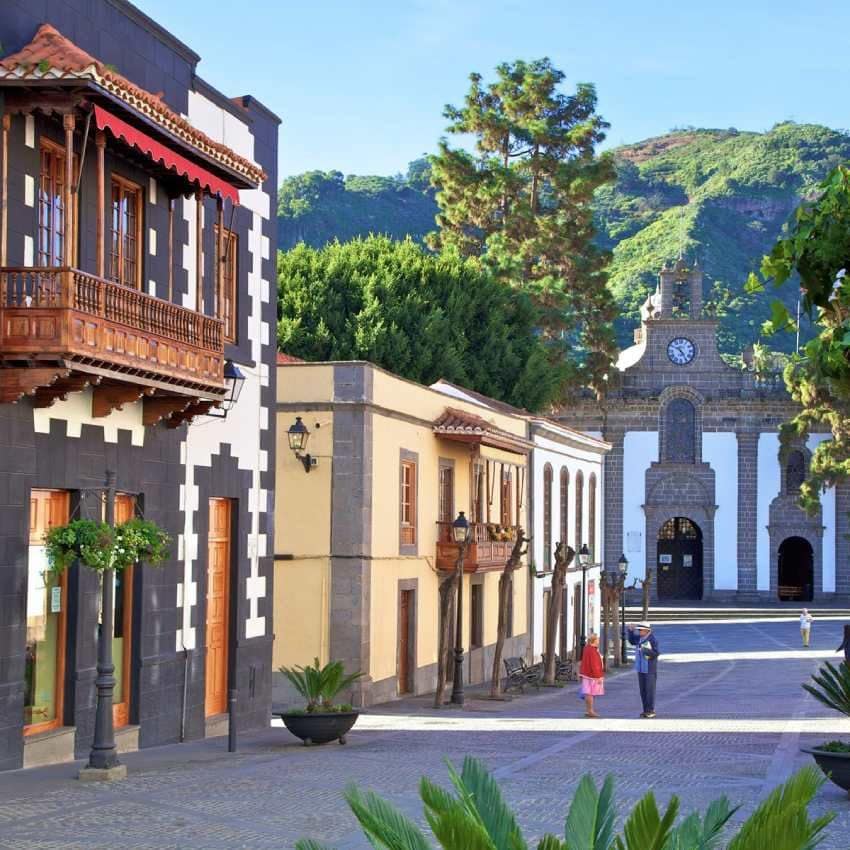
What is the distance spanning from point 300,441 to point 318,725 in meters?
8.95

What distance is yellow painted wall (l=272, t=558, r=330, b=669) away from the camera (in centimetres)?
2755

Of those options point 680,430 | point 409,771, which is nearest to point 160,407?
point 409,771

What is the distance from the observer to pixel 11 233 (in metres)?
14.6

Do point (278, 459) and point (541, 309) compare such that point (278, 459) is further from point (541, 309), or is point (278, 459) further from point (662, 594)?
point (662, 594)

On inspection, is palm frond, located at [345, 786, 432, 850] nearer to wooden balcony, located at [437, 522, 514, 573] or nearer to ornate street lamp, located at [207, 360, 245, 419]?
ornate street lamp, located at [207, 360, 245, 419]

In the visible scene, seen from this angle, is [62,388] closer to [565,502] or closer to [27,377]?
[27,377]

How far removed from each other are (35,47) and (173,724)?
806 centimetres

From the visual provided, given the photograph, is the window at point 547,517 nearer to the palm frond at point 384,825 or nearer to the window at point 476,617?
the window at point 476,617

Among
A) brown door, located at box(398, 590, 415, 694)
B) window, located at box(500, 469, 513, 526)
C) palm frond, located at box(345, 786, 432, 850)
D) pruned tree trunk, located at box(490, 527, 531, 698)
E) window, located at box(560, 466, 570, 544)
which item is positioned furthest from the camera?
window, located at box(560, 466, 570, 544)

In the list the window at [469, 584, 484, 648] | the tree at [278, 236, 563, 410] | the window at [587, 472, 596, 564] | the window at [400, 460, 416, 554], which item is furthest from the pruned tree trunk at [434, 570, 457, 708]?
the window at [587, 472, 596, 564]

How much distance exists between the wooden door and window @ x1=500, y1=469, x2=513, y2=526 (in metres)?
22.6

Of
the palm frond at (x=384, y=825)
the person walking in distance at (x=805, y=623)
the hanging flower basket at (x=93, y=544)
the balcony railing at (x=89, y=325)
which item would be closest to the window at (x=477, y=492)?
the person walking in distance at (x=805, y=623)

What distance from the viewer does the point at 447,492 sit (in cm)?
3341

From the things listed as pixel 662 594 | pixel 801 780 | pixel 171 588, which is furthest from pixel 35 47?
pixel 662 594
